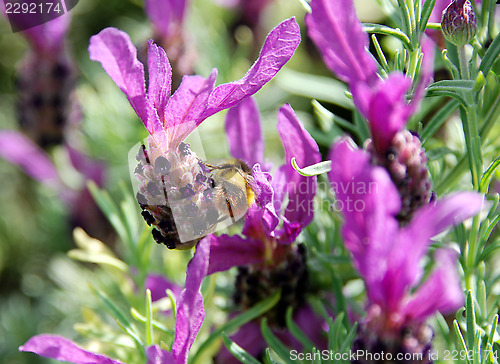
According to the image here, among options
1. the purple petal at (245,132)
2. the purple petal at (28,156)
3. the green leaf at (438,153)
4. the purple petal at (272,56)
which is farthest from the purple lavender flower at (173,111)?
the purple petal at (28,156)

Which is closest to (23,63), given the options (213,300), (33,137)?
(33,137)

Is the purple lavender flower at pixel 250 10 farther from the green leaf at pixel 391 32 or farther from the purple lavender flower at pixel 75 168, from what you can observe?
the green leaf at pixel 391 32

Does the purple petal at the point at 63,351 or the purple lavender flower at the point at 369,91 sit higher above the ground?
the purple lavender flower at the point at 369,91

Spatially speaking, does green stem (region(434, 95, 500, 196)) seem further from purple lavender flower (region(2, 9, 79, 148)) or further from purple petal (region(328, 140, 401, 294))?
purple lavender flower (region(2, 9, 79, 148))

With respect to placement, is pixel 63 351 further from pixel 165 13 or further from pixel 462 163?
pixel 165 13

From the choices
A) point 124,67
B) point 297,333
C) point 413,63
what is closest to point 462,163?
point 413,63

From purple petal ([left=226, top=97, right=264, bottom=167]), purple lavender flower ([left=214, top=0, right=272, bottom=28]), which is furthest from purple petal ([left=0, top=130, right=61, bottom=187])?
purple petal ([left=226, top=97, right=264, bottom=167])
